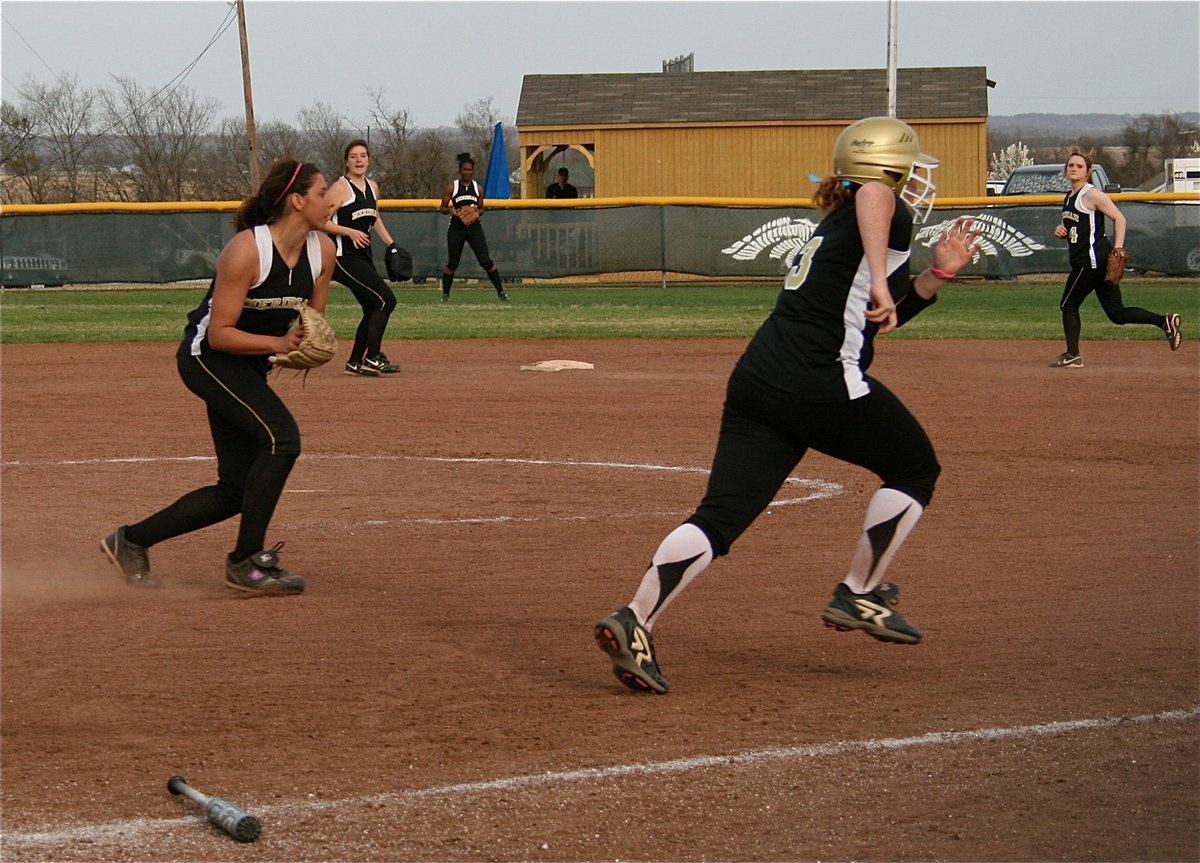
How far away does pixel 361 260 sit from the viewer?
40.6ft

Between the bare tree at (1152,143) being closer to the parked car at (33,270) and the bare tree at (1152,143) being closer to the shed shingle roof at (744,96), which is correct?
the shed shingle roof at (744,96)

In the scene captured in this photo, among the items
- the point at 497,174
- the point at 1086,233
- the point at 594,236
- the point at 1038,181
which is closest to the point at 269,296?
the point at 1086,233

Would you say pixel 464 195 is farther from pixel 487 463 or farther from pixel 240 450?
pixel 240 450

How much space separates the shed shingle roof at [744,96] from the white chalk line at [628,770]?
97.1 feet

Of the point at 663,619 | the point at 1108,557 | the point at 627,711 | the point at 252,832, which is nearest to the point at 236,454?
the point at 663,619

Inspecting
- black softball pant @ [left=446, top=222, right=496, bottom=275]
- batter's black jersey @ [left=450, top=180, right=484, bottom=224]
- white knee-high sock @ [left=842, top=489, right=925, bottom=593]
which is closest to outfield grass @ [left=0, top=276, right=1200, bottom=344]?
black softball pant @ [left=446, top=222, right=496, bottom=275]

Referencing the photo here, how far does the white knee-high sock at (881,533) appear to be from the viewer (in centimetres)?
489

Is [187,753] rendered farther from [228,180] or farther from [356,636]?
[228,180]

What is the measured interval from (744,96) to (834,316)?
30363mm

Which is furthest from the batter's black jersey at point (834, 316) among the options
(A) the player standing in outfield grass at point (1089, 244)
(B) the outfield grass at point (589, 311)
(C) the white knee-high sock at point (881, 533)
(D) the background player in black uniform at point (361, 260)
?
(B) the outfield grass at point (589, 311)

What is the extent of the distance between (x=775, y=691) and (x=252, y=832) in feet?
6.33

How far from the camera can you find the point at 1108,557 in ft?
21.7

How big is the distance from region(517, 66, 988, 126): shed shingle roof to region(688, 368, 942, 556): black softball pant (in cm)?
2903

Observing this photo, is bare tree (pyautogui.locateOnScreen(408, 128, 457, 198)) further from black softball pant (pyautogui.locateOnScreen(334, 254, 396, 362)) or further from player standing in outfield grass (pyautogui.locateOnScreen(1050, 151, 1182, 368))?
player standing in outfield grass (pyautogui.locateOnScreen(1050, 151, 1182, 368))
